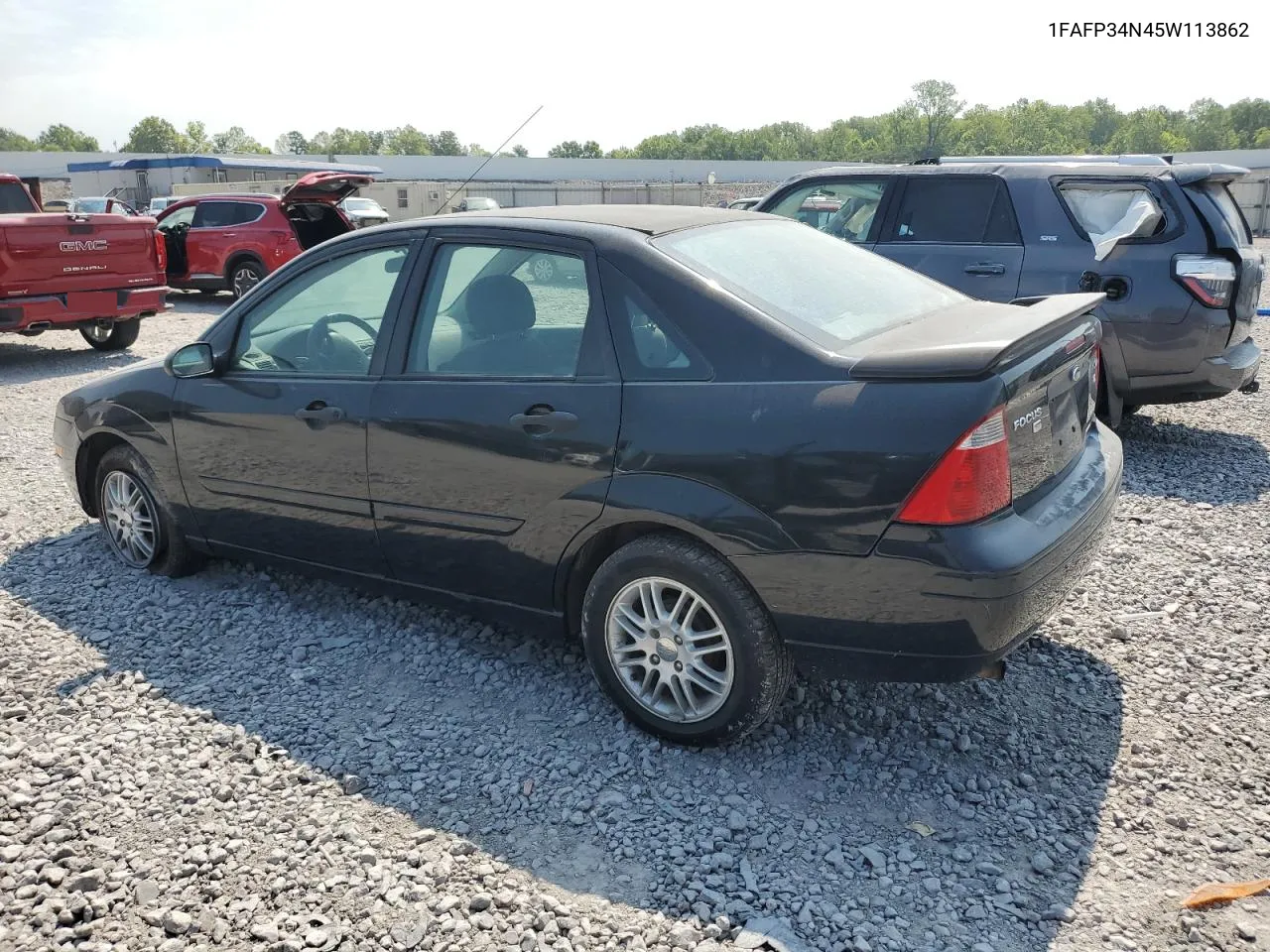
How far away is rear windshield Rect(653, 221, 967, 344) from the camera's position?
338 cm

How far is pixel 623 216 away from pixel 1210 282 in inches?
177

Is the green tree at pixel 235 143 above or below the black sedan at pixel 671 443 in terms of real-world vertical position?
above

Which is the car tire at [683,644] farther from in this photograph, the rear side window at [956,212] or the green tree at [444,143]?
the green tree at [444,143]

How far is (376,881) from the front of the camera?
2869 mm

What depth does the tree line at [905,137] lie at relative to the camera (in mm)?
118938

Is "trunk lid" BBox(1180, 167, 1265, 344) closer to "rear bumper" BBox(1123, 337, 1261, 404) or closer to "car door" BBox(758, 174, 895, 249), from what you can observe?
"rear bumper" BBox(1123, 337, 1261, 404)

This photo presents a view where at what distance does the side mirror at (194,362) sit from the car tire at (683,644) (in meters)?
2.08

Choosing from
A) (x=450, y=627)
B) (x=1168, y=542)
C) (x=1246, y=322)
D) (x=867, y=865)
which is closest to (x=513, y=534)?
(x=450, y=627)

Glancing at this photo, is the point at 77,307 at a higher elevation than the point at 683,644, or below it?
higher

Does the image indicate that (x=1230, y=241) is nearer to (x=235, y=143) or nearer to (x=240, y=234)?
(x=240, y=234)

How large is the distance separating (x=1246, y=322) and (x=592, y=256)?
5.16m

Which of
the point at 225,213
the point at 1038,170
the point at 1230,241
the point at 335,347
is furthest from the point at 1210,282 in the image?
the point at 225,213

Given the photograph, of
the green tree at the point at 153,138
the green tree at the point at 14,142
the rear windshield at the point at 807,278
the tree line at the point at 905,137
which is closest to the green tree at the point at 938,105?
the tree line at the point at 905,137

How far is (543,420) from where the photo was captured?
11.4ft
